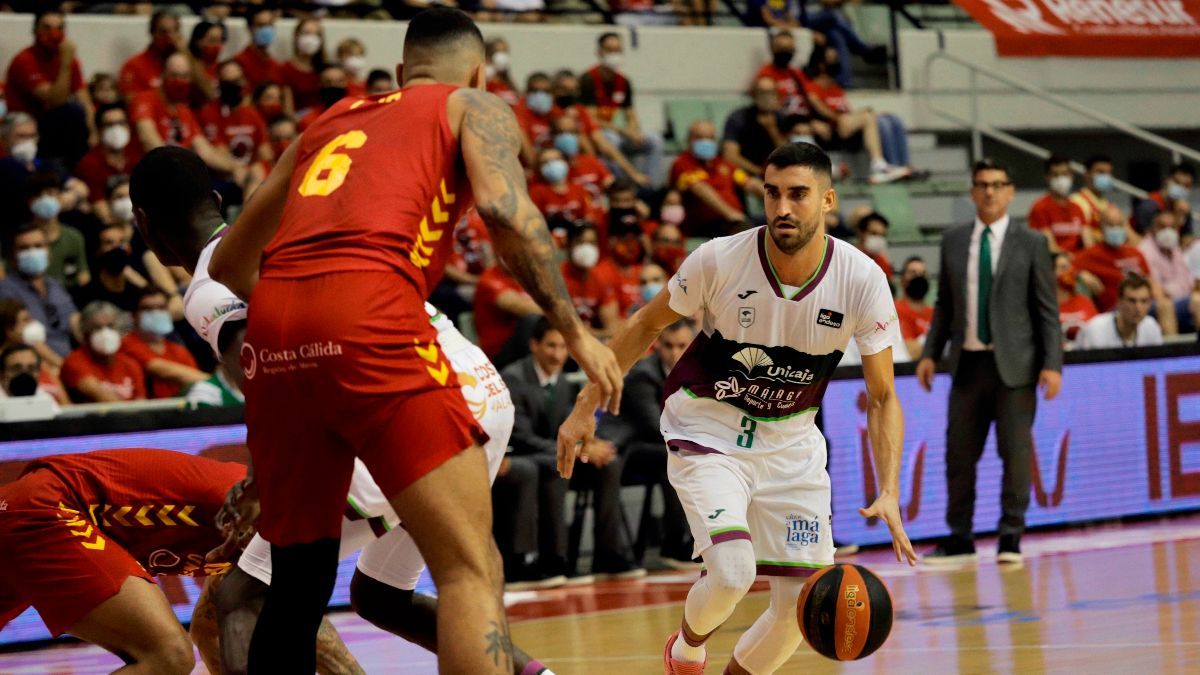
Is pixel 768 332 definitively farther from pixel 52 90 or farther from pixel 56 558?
pixel 52 90

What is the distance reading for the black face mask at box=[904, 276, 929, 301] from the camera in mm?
14422

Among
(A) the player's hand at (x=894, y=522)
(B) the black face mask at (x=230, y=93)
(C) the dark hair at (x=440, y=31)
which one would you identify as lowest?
(A) the player's hand at (x=894, y=522)

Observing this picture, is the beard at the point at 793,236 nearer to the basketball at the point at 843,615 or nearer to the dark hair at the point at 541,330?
the basketball at the point at 843,615

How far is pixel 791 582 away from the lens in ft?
21.0

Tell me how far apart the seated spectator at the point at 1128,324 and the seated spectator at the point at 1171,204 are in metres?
4.34

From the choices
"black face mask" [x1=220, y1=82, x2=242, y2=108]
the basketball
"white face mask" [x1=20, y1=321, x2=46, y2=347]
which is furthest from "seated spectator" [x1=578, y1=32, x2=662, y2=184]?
the basketball

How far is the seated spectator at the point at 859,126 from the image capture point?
18.4 meters

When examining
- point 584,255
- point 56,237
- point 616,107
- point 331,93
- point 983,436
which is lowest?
point 983,436

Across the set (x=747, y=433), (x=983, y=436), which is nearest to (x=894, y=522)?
(x=747, y=433)

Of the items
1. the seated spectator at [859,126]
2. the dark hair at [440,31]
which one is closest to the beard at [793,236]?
the dark hair at [440,31]

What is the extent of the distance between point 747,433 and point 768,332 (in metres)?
0.38

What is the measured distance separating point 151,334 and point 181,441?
2241mm

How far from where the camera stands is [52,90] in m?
13.7

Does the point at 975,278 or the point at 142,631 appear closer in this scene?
the point at 142,631
